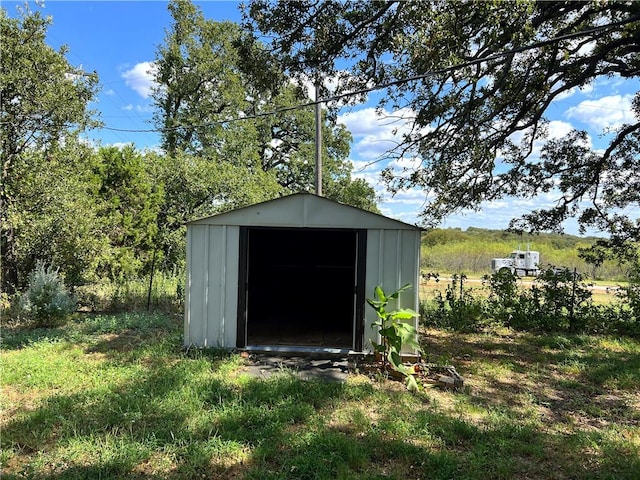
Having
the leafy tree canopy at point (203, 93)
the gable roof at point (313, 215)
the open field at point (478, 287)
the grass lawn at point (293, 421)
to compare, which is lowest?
the grass lawn at point (293, 421)

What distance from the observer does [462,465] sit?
2635mm

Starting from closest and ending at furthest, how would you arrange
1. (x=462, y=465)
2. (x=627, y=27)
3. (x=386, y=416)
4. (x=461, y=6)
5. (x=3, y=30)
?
(x=462, y=465)
(x=386, y=416)
(x=461, y=6)
(x=627, y=27)
(x=3, y=30)

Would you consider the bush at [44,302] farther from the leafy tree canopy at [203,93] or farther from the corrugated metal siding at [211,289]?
the leafy tree canopy at [203,93]

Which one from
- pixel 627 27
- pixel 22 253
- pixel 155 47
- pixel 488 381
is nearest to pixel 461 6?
pixel 627 27

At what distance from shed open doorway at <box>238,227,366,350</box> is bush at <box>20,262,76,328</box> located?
2952 mm

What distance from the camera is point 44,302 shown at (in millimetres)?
6297

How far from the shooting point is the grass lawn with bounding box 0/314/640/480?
2.58m

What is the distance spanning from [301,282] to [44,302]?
211 inches

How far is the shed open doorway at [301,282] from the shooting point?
286 inches

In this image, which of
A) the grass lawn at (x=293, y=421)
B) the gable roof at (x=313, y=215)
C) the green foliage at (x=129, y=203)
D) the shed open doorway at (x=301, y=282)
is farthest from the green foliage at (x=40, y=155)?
the gable roof at (x=313, y=215)

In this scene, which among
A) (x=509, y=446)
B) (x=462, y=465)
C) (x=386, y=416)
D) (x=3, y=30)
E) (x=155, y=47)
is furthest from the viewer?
(x=155, y=47)

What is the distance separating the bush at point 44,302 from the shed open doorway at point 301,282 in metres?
2.95

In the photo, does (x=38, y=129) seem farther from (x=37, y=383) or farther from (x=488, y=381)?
(x=488, y=381)

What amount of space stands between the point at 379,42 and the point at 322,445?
4592mm
